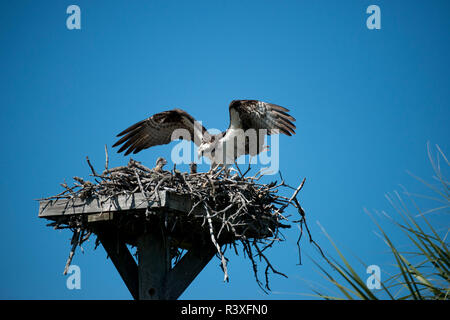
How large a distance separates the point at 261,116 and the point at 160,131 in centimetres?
189

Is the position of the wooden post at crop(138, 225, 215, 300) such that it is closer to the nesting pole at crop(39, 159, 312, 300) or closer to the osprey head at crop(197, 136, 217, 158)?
the nesting pole at crop(39, 159, 312, 300)

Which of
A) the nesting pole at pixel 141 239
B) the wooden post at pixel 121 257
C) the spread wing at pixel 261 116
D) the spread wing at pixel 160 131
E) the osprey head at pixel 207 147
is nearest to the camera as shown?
the nesting pole at pixel 141 239

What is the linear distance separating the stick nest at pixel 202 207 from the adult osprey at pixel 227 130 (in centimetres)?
149

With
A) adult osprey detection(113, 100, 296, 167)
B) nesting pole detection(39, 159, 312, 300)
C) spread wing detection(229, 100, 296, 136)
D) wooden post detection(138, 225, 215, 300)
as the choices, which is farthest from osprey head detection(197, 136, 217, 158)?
wooden post detection(138, 225, 215, 300)

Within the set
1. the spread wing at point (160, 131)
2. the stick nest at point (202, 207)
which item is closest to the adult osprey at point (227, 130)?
the spread wing at point (160, 131)

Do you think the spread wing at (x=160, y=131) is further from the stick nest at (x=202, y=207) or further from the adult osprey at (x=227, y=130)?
the stick nest at (x=202, y=207)

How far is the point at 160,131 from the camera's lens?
8.04 meters

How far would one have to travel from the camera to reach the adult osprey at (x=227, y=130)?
6.97 meters

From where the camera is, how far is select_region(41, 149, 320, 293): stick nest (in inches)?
188

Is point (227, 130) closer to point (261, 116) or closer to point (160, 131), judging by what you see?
point (261, 116)

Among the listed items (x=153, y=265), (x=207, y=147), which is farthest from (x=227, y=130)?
(x=153, y=265)
